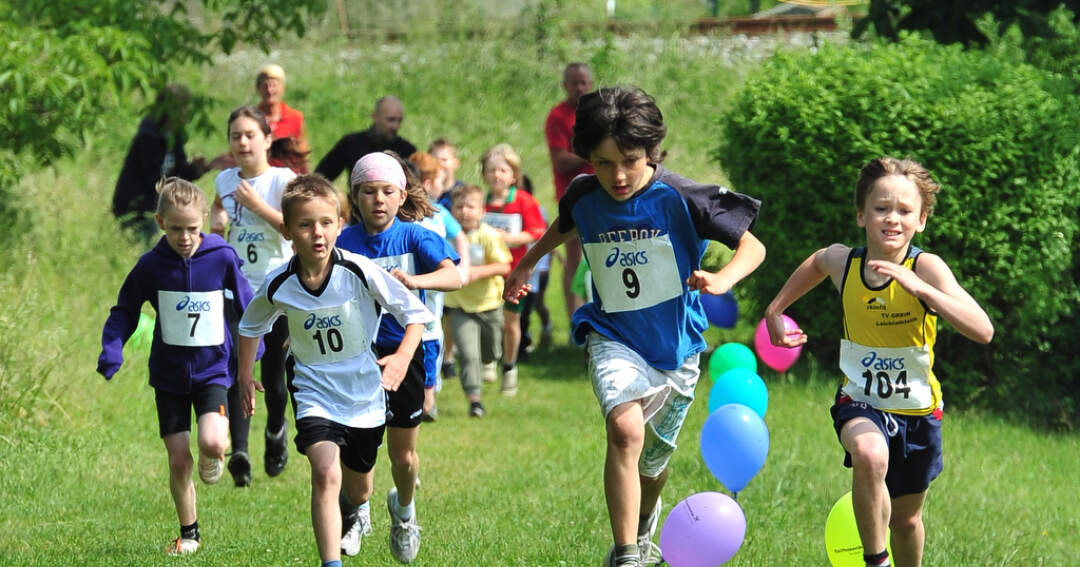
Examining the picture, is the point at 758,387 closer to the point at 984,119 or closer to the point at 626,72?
the point at 984,119

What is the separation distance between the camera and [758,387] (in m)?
8.50

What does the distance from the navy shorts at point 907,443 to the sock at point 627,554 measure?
35.4 inches

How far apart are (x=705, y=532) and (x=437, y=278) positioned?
5.33ft

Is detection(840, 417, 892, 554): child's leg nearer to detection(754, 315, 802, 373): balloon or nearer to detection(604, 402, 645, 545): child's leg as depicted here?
detection(604, 402, 645, 545): child's leg

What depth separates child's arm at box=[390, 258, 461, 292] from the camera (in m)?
6.11

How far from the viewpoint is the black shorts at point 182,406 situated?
6.62 m

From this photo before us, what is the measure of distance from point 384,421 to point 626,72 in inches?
729

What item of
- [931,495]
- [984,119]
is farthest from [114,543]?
[984,119]

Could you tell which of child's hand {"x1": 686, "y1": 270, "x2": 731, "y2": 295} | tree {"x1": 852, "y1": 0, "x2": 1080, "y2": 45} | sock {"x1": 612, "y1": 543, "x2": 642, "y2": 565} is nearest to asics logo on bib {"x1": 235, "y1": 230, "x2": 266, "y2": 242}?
sock {"x1": 612, "y1": 543, "x2": 642, "y2": 565}

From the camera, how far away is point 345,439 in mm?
5770

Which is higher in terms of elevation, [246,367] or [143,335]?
[246,367]

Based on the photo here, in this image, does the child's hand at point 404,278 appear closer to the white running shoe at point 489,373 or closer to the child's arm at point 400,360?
the child's arm at point 400,360

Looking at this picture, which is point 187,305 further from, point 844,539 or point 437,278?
point 844,539

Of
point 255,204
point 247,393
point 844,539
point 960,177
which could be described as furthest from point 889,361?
point 960,177
